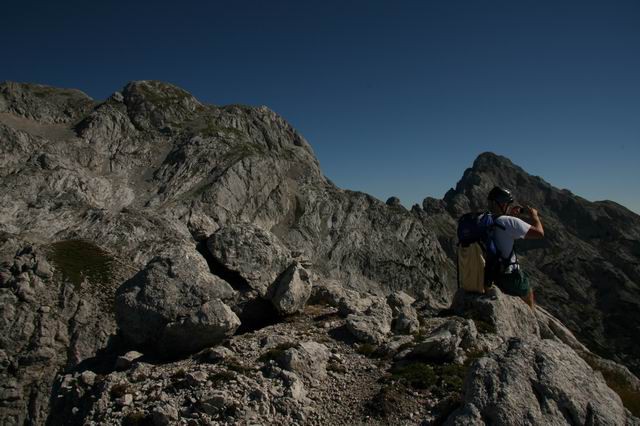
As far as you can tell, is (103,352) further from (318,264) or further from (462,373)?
(318,264)

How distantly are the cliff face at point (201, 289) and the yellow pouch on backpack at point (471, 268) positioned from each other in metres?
1.21

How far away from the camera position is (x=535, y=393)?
7684mm

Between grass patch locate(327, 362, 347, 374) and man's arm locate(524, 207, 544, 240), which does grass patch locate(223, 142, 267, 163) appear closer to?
grass patch locate(327, 362, 347, 374)

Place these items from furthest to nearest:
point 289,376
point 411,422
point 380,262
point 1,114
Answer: point 380,262 < point 1,114 < point 289,376 < point 411,422

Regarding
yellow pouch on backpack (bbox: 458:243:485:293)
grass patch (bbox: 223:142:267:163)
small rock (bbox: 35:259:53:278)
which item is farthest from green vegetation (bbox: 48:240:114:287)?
grass patch (bbox: 223:142:267:163)

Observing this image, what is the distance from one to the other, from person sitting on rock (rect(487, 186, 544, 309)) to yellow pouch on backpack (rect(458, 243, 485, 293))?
73cm

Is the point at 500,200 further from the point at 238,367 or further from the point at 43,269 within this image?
the point at 43,269

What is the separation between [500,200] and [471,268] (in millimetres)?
3133

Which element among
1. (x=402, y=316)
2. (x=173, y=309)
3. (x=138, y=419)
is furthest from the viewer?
(x=402, y=316)

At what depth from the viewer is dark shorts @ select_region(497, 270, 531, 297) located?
12.7 metres

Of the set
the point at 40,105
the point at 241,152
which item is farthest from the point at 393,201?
the point at 40,105

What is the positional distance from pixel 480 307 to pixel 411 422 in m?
6.48

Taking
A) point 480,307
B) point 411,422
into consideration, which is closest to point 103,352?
point 411,422

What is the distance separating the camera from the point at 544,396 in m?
7.59
